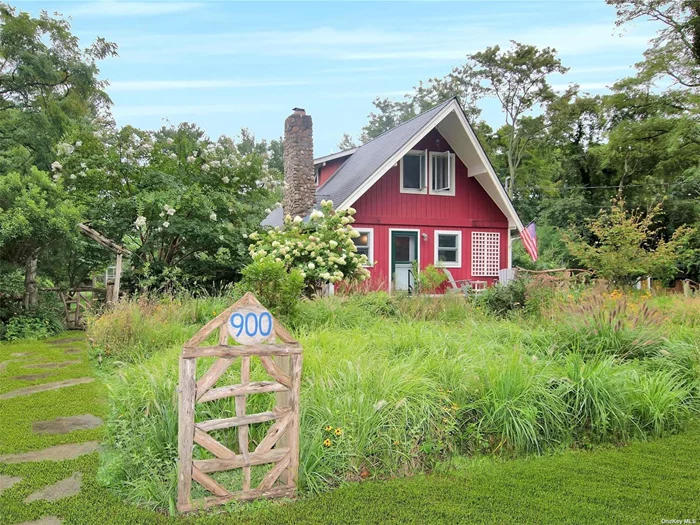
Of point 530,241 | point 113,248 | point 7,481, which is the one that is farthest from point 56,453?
point 530,241

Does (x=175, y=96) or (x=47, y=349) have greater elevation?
(x=175, y=96)

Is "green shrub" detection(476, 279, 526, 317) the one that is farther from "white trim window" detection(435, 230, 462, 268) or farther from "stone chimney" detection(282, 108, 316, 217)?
"stone chimney" detection(282, 108, 316, 217)

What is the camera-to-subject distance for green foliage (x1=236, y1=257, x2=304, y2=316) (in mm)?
6008

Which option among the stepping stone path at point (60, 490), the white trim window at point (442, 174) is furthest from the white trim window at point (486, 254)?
the stepping stone path at point (60, 490)

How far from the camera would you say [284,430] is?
284cm

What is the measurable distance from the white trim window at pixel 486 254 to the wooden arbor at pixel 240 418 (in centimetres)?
1262

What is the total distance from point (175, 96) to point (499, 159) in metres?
20.9

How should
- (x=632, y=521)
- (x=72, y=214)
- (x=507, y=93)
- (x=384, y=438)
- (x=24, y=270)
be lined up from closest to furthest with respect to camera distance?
Answer: (x=632, y=521) → (x=384, y=438) → (x=72, y=214) → (x=24, y=270) → (x=507, y=93)

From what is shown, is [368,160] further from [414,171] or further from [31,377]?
[31,377]

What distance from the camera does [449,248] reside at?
14.7m

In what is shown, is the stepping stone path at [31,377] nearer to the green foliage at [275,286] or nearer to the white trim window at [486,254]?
the green foliage at [275,286]

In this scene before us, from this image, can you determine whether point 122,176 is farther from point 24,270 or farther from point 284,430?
point 284,430

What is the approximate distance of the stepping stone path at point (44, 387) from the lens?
15.9 feet

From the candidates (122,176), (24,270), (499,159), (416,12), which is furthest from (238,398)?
(499,159)
